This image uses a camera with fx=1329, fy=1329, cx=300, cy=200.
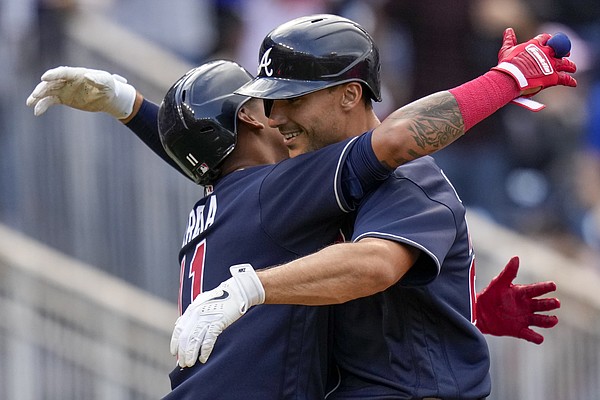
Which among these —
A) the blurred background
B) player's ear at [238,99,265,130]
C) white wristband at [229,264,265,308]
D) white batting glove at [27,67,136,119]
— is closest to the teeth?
player's ear at [238,99,265,130]

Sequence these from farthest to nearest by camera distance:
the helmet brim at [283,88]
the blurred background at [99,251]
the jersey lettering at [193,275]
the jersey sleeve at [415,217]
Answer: the blurred background at [99,251] → the jersey lettering at [193,275] → the helmet brim at [283,88] → the jersey sleeve at [415,217]

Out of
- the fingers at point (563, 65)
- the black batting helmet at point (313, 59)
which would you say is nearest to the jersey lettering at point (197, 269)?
the black batting helmet at point (313, 59)

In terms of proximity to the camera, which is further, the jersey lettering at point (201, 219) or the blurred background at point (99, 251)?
the blurred background at point (99, 251)

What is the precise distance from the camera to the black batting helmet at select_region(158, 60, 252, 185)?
4.61 metres

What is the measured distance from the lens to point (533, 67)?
4.30m

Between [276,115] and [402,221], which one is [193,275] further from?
[402,221]

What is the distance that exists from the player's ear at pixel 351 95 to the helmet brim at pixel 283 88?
6 centimetres

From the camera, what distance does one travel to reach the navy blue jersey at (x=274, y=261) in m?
4.23

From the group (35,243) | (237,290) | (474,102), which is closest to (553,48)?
(474,102)

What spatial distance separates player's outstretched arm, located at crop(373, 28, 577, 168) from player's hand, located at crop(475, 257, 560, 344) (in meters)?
0.91

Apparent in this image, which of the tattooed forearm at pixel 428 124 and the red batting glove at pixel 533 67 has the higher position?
the red batting glove at pixel 533 67

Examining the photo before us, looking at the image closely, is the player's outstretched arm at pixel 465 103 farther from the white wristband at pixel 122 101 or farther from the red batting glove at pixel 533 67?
the white wristband at pixel 122 101

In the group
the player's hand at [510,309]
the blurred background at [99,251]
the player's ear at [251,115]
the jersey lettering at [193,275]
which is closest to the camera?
the jersey lettering at [193,275]

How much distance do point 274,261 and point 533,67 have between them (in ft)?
3.45
